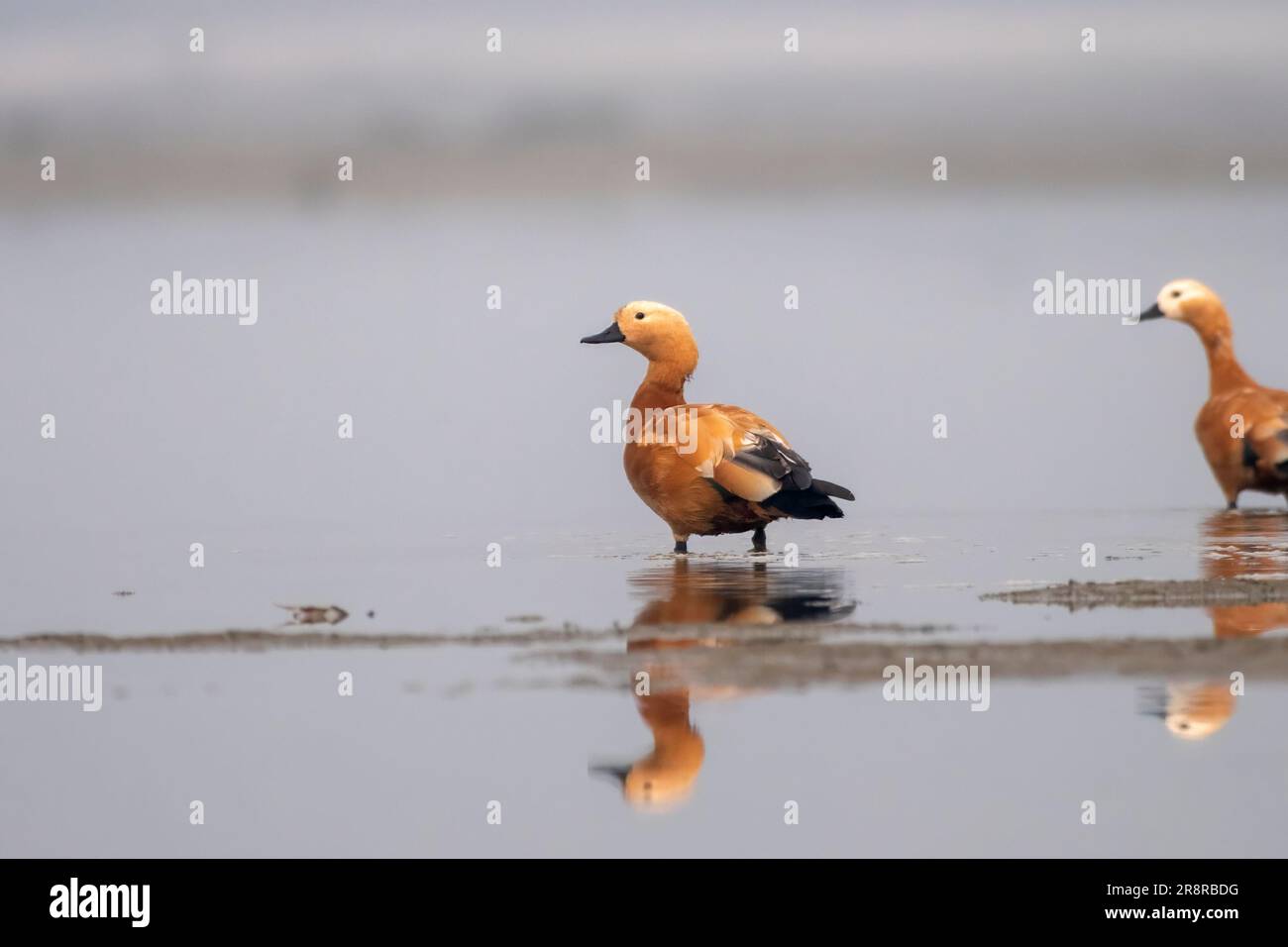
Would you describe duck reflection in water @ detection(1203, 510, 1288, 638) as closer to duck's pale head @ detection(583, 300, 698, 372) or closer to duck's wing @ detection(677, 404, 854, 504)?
duck's wing @ detection(677, 404, 854, 504)

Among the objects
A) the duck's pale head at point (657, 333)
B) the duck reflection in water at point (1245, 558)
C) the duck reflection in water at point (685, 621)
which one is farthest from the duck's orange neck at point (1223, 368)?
the duck reflection in water at point (685, 621)

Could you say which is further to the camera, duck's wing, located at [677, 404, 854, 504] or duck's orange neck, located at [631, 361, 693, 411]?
duck's orange neck, located at [631, 361, 693, 411]

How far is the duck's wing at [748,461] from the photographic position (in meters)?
12.4

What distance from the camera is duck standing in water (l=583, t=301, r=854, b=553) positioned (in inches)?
490

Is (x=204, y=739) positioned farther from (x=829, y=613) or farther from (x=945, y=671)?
(x=829, y=613)

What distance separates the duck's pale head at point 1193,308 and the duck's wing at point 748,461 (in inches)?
271

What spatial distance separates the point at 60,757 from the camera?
270 inches

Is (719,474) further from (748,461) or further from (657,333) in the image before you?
(657,333)

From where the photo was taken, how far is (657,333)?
558 inches

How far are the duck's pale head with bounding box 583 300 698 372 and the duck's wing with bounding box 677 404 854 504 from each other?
124 centimetres

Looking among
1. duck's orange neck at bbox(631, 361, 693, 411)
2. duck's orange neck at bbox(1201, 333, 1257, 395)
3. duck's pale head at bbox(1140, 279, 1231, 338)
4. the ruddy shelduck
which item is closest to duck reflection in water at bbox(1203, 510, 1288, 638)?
the ruddy shelduck

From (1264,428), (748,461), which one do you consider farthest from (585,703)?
(1264,428)

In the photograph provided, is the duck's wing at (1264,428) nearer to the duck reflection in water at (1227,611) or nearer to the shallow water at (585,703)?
the duck reflection in water at (1227,611)

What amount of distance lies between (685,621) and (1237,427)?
8638 mm
